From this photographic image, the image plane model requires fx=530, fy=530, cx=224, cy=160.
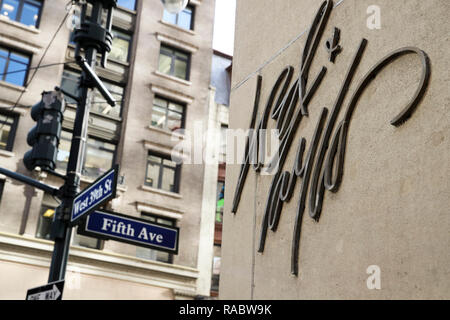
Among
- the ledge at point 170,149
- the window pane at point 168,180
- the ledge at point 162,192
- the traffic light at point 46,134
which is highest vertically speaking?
the ledge at point 170,149

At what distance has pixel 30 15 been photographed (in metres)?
21.2

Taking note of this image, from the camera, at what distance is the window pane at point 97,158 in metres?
20.6

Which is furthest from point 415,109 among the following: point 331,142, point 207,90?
point 207,90

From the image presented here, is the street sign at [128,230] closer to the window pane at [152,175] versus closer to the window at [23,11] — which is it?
the window pane at [152,175]

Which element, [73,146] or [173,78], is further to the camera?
[173,78]

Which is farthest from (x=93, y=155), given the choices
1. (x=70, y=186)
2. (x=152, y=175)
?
(x=70, y=186)

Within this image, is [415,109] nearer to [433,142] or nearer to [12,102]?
[433,142]

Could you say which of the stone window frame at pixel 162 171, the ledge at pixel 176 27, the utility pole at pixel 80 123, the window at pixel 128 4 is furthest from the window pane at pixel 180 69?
the utility pole at pixel 80 123

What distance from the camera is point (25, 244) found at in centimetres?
1831

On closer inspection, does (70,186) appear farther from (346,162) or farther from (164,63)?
(164,63)

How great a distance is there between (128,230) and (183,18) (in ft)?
64.2

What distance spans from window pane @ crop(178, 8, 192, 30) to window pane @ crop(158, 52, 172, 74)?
1.90 meters

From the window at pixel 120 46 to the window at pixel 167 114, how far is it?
233cm
